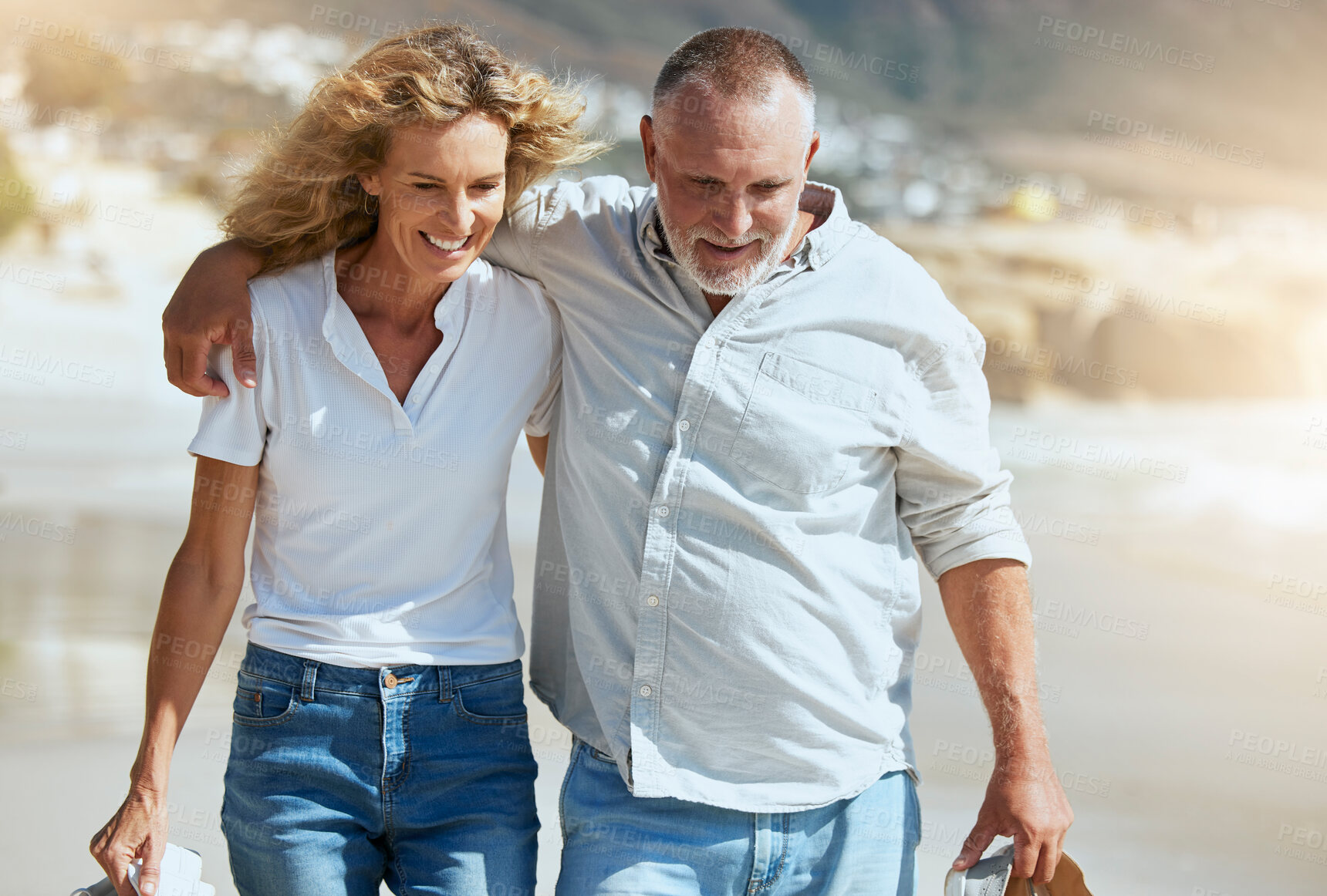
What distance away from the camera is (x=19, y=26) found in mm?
8570

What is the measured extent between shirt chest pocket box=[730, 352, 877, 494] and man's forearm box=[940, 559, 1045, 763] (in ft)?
0.80

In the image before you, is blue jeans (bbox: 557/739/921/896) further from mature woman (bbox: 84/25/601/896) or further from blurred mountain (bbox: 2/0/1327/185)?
blurred mountain (bbox: 2/0/1327/185)

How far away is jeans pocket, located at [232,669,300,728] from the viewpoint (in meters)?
1.38

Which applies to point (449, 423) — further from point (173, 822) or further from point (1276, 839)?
point (1276, 839)

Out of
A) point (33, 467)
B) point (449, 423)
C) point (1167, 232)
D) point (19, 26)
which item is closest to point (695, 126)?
point (449, 423)

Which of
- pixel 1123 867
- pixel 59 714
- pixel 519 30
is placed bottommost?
pixel 59 714

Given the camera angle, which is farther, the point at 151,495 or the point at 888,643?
the point at 151,495

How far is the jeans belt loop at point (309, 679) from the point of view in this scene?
137cm

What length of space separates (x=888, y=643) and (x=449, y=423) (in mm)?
638

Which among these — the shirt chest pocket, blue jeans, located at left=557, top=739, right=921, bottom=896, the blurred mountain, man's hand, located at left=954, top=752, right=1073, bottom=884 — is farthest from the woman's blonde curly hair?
the blurred mountain

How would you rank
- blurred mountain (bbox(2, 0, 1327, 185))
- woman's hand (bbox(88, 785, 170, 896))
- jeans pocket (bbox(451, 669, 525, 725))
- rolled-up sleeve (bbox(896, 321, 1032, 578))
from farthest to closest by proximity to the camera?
1. blurred mountain (bbox(2, 0, 1327, 185))
2. rolled-up sleeve (bbox(896, 321, 1032, 578))
3. jeans pocket (bbox(451, 669, 525, 725))
4. woman's hand (bbox(88, 785, 170, 896))

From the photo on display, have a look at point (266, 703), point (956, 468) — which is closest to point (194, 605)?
point (266, 703)

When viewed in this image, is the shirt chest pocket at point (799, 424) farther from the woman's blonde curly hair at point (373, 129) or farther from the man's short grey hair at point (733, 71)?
the woman's blonde curly hair at point (373, 129)

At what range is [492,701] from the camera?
1.44 metres
